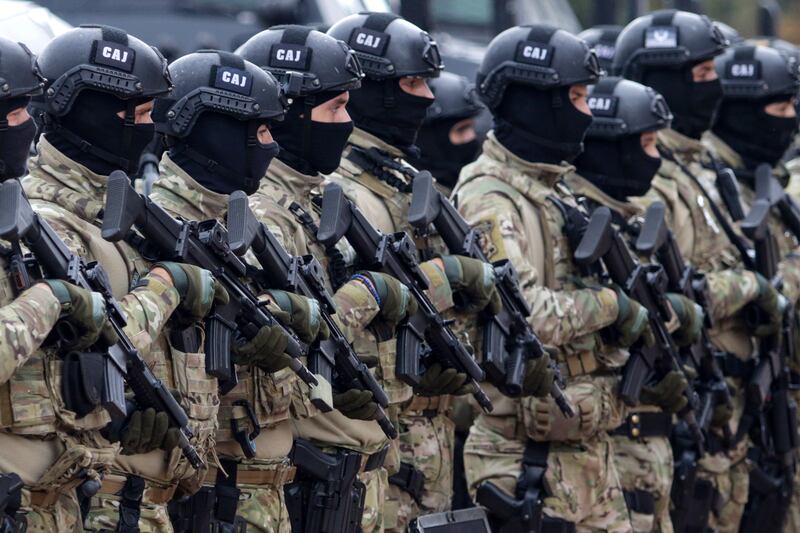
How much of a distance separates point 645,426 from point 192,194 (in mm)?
3242

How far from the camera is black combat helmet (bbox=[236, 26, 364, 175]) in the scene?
726cm

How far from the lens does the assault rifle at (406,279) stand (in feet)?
22.8

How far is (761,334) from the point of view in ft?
33.3

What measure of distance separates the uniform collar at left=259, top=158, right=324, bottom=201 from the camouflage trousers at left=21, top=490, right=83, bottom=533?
5.69ft

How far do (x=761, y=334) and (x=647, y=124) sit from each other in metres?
1.65

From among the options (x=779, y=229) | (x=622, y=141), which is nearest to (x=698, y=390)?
(x=622, y=141)

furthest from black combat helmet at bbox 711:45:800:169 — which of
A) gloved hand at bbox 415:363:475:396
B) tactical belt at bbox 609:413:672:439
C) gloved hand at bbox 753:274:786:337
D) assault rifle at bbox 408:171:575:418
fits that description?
gloved hand at bbox 415:363:475:396

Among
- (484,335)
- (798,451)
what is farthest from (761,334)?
(484,335)

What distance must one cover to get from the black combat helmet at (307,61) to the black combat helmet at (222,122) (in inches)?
18.9

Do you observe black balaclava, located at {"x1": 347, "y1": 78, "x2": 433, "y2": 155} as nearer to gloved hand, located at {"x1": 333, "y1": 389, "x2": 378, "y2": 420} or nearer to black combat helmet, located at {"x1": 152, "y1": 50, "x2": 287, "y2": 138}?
black combat helmet, located at {"x1": 152, "y1": 50, "x2": 287, "y2": 138}

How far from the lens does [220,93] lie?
671 centimetres

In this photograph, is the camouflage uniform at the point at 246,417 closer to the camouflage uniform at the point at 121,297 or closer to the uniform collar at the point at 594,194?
the camouflage uniform at the point at 121,297

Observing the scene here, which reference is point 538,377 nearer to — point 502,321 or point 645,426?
point 502,321

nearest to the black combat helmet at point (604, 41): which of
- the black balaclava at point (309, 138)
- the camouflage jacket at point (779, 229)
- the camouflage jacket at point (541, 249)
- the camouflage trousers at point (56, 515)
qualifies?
the camouflage jacket at point (779, 229)
